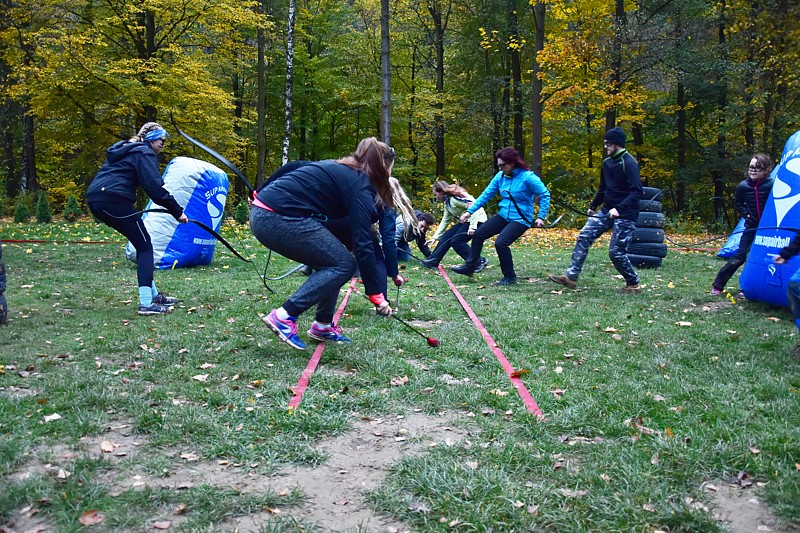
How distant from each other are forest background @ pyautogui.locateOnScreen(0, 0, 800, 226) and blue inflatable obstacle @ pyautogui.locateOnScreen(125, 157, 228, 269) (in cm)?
1056

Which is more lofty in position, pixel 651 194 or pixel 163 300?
pixel 651 194

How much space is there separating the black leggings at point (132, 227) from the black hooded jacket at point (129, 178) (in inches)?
3.1

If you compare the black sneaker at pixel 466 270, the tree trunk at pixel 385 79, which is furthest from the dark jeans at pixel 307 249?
the tree trunk at pixel 385 79

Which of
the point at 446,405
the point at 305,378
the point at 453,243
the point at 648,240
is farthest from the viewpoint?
the point at 648,240

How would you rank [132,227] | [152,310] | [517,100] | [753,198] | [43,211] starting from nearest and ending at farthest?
[152,310]
[132,227]
[753,198]
[43,211]
[517,100]

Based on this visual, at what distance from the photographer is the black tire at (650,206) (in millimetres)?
10873

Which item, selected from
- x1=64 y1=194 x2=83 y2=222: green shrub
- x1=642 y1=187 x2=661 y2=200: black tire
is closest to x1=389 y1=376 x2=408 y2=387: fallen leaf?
x1=642 y1=187 x2=661 y2=200: black tire

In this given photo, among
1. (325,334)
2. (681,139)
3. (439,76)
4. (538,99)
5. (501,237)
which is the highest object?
(439,76)

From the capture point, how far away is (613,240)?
8.12 m

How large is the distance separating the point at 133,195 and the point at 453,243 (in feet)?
16.9

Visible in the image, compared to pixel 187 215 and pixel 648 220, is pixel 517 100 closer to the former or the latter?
pixel 648 220

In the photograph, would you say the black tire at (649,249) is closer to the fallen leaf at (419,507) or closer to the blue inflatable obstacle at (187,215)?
the blue inflatable obstacle at (187,215)

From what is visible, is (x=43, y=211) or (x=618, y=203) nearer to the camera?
(x=618, y=203)

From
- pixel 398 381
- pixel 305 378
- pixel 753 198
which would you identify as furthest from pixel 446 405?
pixel 753 198
